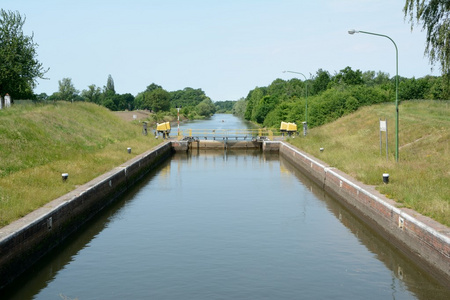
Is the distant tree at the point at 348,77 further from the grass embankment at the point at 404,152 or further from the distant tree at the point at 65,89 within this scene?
the distant tree at the point at 65,89

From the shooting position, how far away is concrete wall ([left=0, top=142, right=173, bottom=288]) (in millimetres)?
13367

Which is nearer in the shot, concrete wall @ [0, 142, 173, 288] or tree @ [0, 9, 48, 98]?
concrete wall @ [0, 142, 173, 288]

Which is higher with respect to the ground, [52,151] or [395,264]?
[52,151]

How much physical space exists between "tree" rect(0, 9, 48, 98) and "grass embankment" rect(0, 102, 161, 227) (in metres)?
4.56

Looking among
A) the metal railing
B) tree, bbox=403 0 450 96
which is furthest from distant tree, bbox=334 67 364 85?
tree, bbox=403 0 450 96

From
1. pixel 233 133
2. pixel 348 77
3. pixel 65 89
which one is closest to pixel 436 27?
pixel 233 133

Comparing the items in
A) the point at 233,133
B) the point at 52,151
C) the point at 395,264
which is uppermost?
the point at 233,133

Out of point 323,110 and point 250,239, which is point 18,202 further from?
point 323,110

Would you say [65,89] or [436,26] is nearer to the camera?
[436,26]

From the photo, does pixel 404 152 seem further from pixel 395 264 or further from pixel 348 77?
pixel 348 77

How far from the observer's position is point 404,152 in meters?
31.5

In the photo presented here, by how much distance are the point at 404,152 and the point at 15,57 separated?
38724 mm

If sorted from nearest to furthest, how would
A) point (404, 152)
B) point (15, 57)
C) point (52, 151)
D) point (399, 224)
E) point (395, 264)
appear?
1. point (395, 264)
2. point (399, 224)
3. point (52, 151)
4. point (404, 152)
5. point (15, 57)

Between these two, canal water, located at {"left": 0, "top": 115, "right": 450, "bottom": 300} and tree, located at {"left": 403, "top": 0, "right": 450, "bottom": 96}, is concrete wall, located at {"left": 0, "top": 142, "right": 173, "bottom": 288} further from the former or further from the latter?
tree, located at {"left": 403, "top": 0, "right": 450, "bottom": 96}
